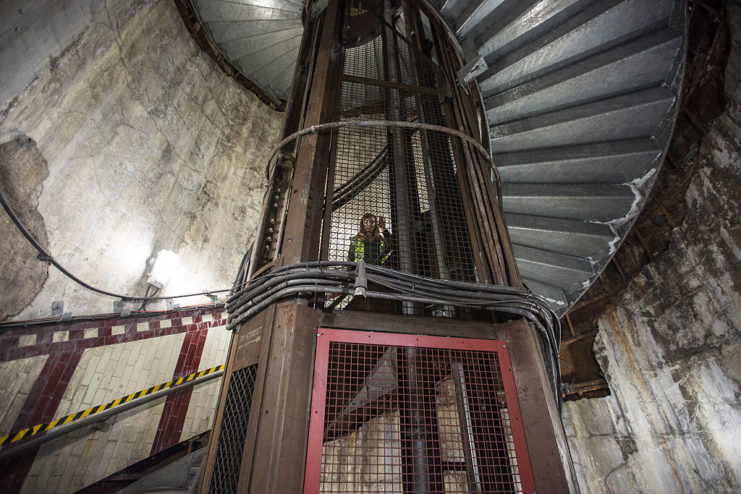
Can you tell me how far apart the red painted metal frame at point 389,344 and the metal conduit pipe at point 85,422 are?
3.93 meters

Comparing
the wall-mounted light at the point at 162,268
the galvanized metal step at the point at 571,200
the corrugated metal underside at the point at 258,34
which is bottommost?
the wall-mounted light at the point at 162,268

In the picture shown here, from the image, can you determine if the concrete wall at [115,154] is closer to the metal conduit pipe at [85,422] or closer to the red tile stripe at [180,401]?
the red tile stripe at [180,401]

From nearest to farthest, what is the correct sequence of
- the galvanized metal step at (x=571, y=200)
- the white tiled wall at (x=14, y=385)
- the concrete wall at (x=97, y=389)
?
the white tiled wall at (x=14, y=385), the concrete wall at (x=97, y=389), the galvanized metal step at (x=571, y=200)

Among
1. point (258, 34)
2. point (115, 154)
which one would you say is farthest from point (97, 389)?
point (258, 34)

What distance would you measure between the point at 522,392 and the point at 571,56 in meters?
3.86

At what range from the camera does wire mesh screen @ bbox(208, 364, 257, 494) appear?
1.90m

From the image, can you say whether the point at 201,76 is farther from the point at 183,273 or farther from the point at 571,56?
the point at 571,56

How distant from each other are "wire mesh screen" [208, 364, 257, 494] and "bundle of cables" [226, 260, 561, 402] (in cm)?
39

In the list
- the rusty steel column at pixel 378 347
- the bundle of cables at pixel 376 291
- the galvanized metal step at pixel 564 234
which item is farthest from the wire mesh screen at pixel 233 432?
the galvanized metal step at pixel 564 234

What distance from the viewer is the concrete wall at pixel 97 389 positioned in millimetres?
3736

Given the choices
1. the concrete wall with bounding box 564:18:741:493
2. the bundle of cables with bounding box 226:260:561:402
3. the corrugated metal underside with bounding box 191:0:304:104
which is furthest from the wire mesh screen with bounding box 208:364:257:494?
the corrugated metal underside with bounding box 191:0:304:104

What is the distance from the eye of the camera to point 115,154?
16.5ft

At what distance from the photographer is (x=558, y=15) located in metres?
3.63

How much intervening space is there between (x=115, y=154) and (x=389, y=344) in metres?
5.39
